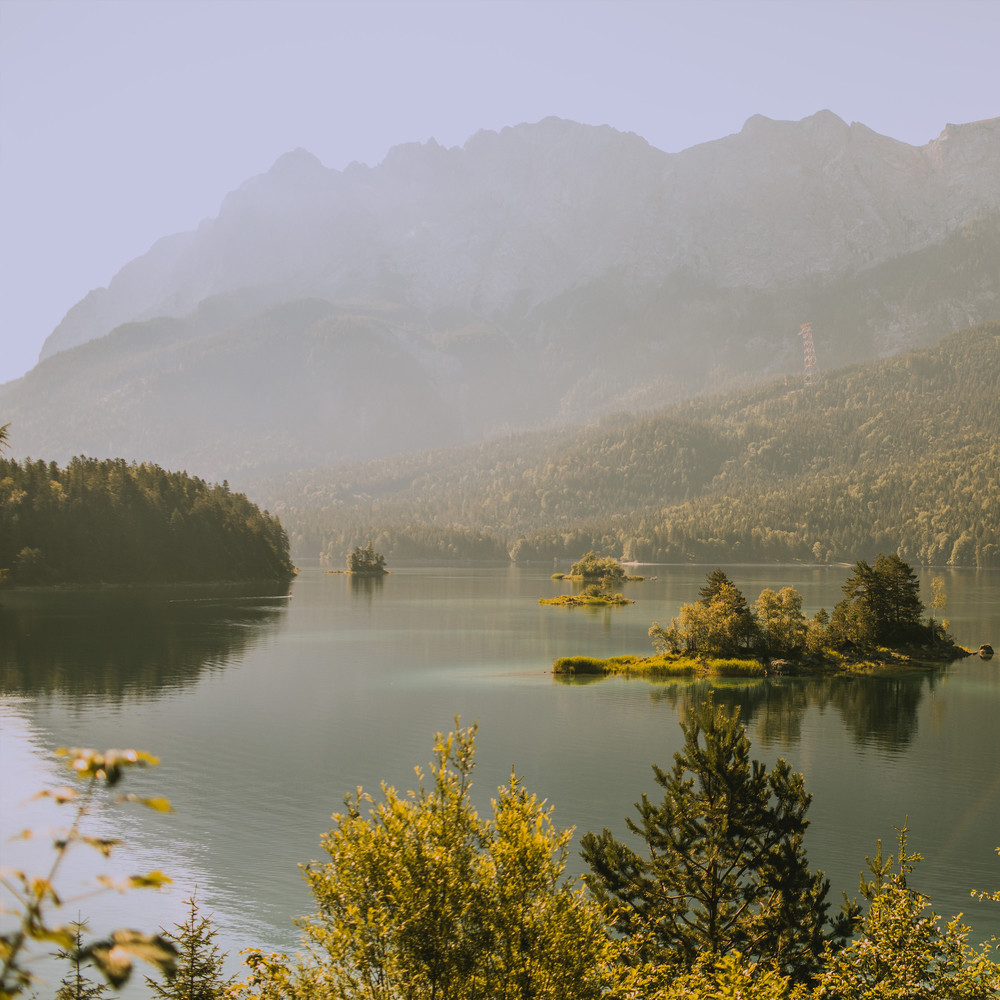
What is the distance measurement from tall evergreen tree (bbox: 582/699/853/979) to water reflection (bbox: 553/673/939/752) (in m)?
40.5

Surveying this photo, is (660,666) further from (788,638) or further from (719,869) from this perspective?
(719,869)

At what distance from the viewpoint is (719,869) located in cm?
3388

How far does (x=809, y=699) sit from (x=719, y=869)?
2517 inches

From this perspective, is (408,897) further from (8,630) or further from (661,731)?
(8,630)

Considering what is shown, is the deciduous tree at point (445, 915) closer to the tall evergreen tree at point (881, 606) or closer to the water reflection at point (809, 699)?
the water reflection at point (809, 699)

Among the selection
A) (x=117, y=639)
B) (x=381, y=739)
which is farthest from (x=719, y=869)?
(x=117, y=639)

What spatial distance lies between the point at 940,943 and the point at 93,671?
97262mm

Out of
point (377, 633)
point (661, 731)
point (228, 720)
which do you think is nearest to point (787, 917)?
point (661, 731)

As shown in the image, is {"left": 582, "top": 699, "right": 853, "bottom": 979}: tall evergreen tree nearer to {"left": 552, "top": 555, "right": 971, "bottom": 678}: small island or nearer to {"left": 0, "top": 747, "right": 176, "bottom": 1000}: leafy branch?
{"left": 0, "top": 747, "right": 176, "bottom": 1000}: leafy branch

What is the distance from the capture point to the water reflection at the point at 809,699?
77875 millimetres

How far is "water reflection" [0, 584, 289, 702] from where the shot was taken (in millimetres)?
100312

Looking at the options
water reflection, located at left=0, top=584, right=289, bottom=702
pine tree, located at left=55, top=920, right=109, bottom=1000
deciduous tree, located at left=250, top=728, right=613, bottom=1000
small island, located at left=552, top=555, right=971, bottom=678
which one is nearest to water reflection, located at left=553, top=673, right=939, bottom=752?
small island, located at left=552, top=555, right=971, bottom=678

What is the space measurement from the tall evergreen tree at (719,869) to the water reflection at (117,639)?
234ft

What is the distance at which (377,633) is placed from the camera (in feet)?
489
